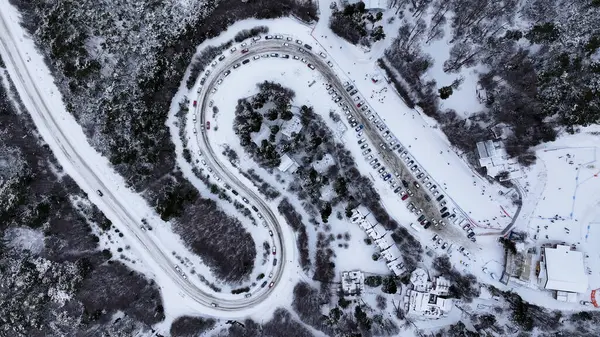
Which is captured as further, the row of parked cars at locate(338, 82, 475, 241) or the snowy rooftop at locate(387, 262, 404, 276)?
the row of parked cars at locate(338, 82, 475, 241)

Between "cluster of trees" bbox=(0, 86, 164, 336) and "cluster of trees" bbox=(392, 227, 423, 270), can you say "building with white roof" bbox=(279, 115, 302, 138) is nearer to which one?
"cluster of trees" bbox=(392, 227, 423, 270)

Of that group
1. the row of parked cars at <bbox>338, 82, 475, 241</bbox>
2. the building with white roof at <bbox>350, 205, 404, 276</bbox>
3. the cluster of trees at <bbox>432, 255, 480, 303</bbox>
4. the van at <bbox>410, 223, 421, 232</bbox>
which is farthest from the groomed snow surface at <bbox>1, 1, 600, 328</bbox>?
the cluster of trees at <bbox>432, 255, 480, 303</bbox>

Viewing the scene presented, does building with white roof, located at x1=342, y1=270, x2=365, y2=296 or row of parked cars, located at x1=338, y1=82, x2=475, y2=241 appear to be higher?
row of parked cars, located at x1=338, y1=82, x2=475, y2=241

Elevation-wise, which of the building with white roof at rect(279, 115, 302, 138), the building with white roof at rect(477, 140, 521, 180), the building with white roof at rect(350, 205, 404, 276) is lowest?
the building with white roof at rect(350, 205, 404, 276)

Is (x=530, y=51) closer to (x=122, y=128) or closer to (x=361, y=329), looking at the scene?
(x=361, y=329)

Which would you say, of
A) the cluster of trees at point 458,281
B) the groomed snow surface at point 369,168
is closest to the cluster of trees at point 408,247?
the groomed snow surface at point 369,168

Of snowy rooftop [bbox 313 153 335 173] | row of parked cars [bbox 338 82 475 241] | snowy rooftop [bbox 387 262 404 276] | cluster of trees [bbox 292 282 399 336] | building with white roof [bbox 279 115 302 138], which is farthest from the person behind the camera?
snowy rooftop [bbox 313 153 335 173]

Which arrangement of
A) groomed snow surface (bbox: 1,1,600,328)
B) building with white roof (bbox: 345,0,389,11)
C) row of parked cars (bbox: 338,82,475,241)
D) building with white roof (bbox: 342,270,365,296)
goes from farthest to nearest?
row of parked cars (bbox: 338,82,475,241) < building with white roof (bbox: 345,0,389,11) < building with white roof (bbox: 342,270,365,296) < groomed snow surface (bbox: 1,1,600,328)
